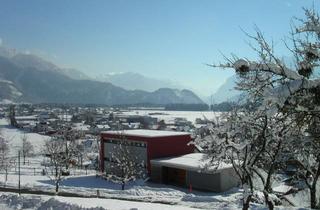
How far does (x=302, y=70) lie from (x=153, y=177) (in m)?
41.2

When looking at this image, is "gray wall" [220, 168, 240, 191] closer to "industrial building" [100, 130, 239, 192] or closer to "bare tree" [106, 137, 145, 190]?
"industrial building" [100, 130, 239, 192]

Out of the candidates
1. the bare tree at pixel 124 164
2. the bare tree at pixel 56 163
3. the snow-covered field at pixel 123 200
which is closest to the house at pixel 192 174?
the snow-covered field at pixel 123 200

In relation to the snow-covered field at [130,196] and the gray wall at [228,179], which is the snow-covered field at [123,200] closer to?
the snow-covered field at [130,196]

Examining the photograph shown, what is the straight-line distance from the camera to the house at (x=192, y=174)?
41.1m

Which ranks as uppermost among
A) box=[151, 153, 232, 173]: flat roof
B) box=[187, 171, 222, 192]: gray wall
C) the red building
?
the red building

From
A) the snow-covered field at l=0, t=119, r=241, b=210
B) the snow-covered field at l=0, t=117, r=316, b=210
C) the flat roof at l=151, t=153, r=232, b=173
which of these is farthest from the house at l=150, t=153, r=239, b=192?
the snow-covered field at l=0, t=119, r=241, b=210

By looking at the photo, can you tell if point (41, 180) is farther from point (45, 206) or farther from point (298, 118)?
point (298, 118)

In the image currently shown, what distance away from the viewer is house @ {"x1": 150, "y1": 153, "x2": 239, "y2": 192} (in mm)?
41094

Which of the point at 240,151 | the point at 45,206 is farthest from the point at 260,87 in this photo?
the point at 45,206

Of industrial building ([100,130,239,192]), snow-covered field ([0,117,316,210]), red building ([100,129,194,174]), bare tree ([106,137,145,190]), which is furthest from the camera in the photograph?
red building ([100,129,194,174])

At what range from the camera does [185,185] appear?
4478cm

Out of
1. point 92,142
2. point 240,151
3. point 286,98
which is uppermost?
point 286,98

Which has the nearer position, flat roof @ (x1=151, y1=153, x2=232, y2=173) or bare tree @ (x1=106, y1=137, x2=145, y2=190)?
flat roof @ (x1=151, y1=153, x2=232, y2=173)

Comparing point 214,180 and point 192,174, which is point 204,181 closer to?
point 214,180
